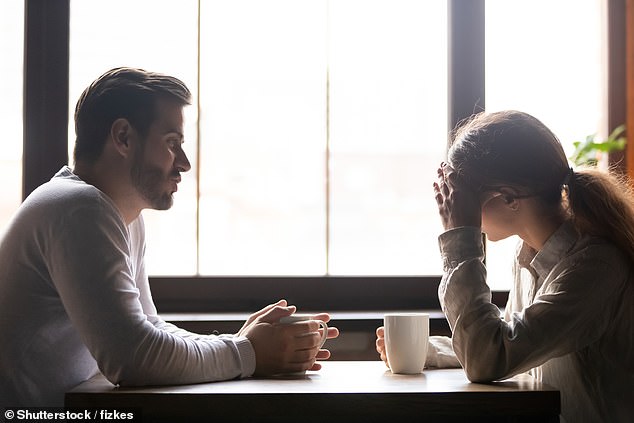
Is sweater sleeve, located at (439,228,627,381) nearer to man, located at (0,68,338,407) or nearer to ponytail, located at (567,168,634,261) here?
ponytail, located at (567,168,634,261)

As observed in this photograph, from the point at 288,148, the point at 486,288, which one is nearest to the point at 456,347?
the point at 486,288

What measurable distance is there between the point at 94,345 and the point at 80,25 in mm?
1518

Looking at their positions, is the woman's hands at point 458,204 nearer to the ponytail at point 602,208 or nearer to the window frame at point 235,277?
the ponytail at point 602,208

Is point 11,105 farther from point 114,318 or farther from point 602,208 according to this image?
point 602,208

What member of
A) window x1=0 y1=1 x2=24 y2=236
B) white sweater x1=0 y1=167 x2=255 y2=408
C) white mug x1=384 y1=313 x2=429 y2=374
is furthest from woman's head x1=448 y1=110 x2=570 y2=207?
window x1=0 y1=1 x2=24 y2=236

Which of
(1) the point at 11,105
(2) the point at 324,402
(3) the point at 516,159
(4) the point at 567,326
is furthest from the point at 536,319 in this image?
(1) the point at 11,105

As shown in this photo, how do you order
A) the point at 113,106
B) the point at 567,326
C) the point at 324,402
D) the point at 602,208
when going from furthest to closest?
the point at 113,106 → the point at 602,208 → the point at 567,326 → the point at 324,402

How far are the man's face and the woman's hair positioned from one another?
23.7 inches

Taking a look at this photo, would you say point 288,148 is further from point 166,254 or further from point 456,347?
point 456,347

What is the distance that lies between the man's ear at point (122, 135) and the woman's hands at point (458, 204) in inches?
25.8

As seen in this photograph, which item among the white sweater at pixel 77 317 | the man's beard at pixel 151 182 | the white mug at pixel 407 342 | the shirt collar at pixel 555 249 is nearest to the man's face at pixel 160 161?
the man's beard at pixel 151 182

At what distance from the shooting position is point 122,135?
1.65 m

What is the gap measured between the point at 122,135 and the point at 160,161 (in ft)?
0.31

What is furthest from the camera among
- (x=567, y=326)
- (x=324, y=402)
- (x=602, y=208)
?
(x=602, y=208)
